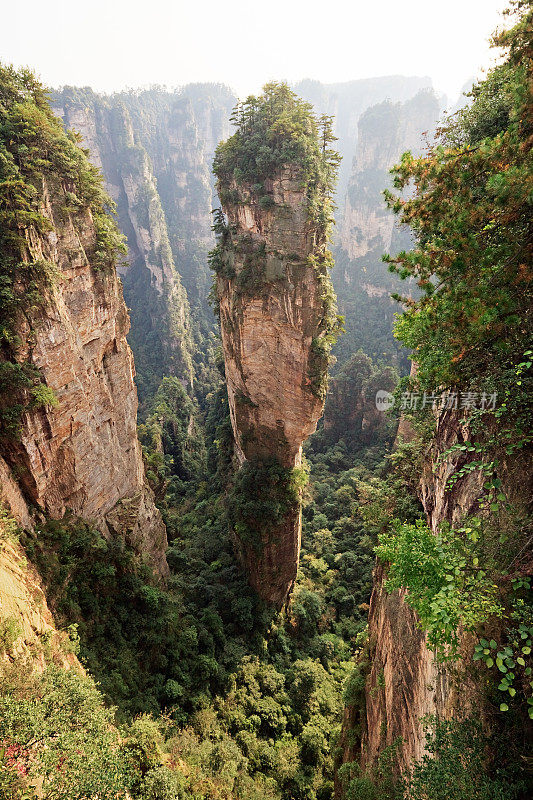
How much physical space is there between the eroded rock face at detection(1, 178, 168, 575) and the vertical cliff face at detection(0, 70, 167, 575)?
0.03 m

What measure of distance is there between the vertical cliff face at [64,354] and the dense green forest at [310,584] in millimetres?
142

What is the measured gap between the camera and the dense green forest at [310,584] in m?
4.12

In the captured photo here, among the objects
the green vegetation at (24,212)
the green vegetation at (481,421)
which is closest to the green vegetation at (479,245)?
the green vegetation at (481,421)

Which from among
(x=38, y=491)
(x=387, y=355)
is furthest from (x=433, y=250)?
(x=387, y=355)

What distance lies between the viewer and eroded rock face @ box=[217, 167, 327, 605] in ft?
53.3

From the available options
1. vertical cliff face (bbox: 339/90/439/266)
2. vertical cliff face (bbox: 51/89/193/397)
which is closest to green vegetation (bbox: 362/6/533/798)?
vertical cliff face (bbox: 51/89/193/397)

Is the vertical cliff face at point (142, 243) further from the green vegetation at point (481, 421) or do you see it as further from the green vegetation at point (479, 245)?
the green vegetation at point (481, 421)

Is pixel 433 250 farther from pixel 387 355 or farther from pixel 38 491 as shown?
pixel 387 355

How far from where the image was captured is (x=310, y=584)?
22297 millimetres

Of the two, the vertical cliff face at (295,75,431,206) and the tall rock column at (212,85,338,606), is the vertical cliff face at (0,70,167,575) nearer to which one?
the tall rock column at (212,85,338,606)

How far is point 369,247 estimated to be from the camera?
6762 centimetres

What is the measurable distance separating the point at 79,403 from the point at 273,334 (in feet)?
30.2

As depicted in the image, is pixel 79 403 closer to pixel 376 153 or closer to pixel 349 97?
pixel 376 153

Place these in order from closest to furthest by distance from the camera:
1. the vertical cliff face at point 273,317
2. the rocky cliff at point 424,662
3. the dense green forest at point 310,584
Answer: the dense green forest at point 310,584 → the rocky cliff at point 424,662 → the vertical cliff face at point 273,317
